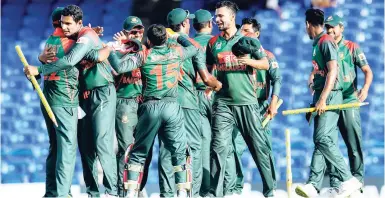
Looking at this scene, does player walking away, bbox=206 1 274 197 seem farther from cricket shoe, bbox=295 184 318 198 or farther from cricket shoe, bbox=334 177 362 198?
cricket shoe, bbox=334 177 362 198

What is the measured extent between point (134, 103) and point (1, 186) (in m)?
3.45

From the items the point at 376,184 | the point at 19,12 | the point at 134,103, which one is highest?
the point at 19,12

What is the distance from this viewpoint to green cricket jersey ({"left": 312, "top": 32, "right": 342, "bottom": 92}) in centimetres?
1344

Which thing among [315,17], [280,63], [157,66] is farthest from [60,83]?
[280,63]

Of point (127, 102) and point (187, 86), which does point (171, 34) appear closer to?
point (187, 86)

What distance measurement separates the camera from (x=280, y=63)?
18156 millimetres

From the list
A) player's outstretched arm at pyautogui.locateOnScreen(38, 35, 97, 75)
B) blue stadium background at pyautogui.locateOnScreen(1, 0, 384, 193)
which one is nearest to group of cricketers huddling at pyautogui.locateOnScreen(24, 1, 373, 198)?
player's outstretched arm at pyautogui.locateOnScreen(38, 35, 97, 75)

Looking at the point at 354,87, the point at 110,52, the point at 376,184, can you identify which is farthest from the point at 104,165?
the point at 376,184

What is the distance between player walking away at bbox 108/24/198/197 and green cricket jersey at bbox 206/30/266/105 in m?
0.63

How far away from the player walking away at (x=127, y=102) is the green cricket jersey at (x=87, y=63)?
69 cm

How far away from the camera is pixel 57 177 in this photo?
12430 mm

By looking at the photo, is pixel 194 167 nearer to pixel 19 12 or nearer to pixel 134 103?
pixel 134 103

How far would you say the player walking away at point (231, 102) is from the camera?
1300cm

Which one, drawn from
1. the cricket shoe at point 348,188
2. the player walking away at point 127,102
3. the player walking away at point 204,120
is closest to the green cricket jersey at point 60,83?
the player walking away at point 127,102
